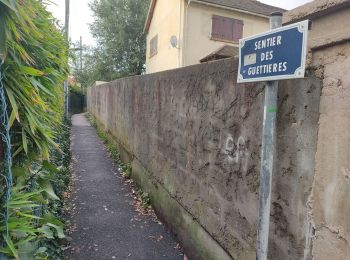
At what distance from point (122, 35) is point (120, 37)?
0.25 metres

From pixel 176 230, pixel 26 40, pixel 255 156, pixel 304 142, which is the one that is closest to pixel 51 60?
pixel 26 40

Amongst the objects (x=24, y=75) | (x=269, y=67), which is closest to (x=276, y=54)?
(x=269, y=67)

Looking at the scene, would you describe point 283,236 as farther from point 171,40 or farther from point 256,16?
point 256,16

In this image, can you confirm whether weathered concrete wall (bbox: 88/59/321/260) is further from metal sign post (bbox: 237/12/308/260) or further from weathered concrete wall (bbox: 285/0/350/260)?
metal sign post (bbox: 237/12/308/260)

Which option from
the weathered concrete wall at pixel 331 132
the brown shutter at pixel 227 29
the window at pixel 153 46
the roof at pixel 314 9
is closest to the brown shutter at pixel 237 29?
the brown shutter at pixel 227 29

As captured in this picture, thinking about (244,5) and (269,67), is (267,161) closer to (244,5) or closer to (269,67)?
(269,67)

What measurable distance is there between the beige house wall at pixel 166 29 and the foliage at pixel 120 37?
7.60m

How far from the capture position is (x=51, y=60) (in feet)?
9.03

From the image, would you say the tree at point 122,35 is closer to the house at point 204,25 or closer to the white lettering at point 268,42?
the house at point 204,25

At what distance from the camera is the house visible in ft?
50.1

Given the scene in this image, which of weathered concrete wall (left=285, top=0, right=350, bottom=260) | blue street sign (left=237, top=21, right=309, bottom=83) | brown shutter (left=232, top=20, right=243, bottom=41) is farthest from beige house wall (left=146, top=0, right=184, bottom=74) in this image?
weathered concrete wall (left=285, top=0, right=350, bottom=260)

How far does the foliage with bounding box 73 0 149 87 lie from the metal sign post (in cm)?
2691

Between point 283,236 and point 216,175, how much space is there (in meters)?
1.25

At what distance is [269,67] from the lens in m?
2.02
